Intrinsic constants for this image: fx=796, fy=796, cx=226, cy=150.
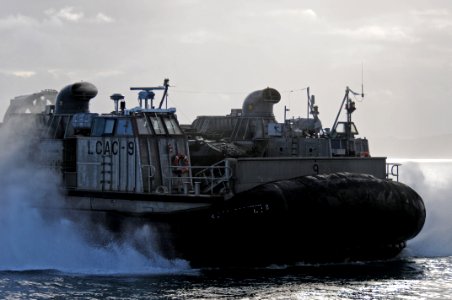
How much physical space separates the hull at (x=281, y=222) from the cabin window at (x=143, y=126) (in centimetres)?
208

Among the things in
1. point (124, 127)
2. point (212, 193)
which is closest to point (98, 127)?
point (124, 127)

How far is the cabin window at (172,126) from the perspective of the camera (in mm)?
20938

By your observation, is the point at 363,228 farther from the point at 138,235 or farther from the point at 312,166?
the point at 138,235

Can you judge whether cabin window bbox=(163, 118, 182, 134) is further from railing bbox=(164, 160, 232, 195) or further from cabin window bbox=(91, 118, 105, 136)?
cabin window bbox=(91, 118, 105, 136)

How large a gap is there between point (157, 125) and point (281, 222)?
4489 millimetres

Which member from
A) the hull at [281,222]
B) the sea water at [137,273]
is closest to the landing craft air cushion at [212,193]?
the hull at [281,222]

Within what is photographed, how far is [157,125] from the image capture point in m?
20.8

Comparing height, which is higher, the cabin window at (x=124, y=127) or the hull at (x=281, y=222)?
the cabin window at (x=124, y=127)

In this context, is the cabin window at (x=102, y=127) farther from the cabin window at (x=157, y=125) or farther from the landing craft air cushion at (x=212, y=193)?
the cabin window at (x=157, y=125)

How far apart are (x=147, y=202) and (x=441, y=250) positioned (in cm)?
933

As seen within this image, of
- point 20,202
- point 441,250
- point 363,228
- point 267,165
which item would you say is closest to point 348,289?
point 363,228

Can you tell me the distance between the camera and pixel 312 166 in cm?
2058

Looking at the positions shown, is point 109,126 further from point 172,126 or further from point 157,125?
point 172,126

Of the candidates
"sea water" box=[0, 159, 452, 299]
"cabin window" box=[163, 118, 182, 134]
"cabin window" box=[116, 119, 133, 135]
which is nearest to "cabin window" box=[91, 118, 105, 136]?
"cabin window" box=[116, 119, 133, 135]
